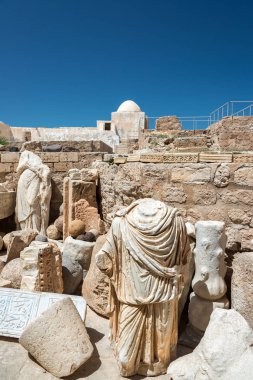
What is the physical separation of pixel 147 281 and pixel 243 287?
1047 mm

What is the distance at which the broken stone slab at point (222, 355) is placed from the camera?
2004mm

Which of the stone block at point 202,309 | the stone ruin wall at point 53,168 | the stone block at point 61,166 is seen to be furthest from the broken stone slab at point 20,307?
the stone block at point 61,166

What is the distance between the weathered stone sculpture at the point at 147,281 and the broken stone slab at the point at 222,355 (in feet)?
Result: 0.73

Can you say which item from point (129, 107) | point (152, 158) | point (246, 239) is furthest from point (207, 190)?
point (129, 107)

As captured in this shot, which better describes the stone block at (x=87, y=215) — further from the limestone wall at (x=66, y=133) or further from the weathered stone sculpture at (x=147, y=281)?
the limestone wall at (x=66, y=133)

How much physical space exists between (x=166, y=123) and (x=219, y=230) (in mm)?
14061

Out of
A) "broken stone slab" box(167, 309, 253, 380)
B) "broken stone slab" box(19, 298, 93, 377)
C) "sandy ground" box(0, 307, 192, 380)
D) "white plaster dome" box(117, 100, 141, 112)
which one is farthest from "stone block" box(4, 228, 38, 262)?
"white plaster dome" box(117, 100, 141, 112)

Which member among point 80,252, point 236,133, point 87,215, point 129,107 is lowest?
point 80,252

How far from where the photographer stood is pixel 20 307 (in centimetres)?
283

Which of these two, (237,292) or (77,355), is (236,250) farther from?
(77,355)

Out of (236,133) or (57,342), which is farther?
(236,133)

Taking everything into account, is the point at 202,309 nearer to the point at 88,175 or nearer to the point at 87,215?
the point at 87,215

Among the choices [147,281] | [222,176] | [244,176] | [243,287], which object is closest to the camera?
[147,281]

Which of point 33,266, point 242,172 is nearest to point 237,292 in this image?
point 242,172
